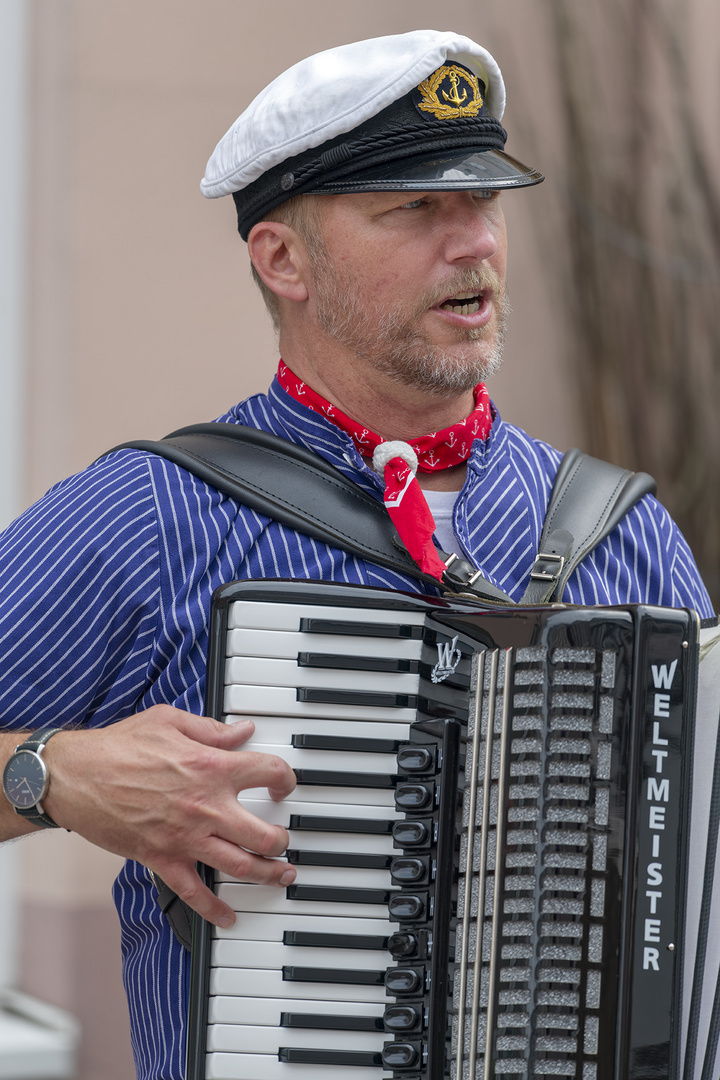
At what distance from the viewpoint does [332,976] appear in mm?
1290

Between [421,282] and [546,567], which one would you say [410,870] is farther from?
[421,282]

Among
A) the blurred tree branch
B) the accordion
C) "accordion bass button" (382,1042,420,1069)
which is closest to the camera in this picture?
the accordion

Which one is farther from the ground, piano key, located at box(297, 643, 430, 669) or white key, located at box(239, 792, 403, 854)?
piano key, located at box(297, 643, 430, 669)

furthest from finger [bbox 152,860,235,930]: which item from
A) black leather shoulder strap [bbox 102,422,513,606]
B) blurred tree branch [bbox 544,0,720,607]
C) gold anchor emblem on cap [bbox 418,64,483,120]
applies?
blurred tree branch [bbox 544,0,720,607]

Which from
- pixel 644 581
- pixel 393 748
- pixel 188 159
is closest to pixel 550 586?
pixel 644 581

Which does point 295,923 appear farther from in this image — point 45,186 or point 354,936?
point 45,186

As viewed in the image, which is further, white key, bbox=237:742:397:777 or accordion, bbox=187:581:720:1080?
white key, bbox=237:742:397:777

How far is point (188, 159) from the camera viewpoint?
3.17 meters

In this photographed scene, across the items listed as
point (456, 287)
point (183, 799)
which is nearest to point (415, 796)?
point (183, 799)

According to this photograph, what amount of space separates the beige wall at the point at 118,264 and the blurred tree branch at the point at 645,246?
768 mm

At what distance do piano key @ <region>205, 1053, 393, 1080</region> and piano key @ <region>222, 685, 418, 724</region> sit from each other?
1.16 feet

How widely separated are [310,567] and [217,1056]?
1.81 feet

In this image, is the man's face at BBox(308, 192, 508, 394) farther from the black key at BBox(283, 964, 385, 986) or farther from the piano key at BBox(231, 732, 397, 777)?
the black key at BBox(283, 964, 385, 986)

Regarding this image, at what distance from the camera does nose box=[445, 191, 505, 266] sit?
154cm
